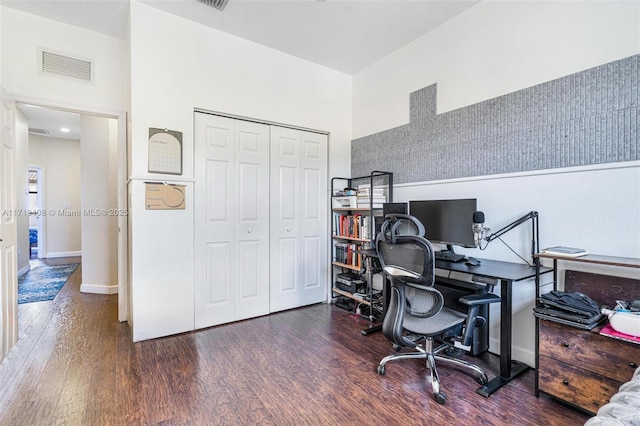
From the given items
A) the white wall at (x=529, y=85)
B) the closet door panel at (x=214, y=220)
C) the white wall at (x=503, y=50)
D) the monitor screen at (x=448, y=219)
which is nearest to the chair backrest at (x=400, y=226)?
the monitor screen at (x=448, y=219)

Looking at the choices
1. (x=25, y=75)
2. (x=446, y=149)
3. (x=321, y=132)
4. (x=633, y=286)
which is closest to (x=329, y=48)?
(x=321, y=132)

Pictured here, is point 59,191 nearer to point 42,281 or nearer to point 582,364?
point 42,281

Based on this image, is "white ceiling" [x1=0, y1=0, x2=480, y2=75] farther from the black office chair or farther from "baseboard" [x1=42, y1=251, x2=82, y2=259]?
"baseboard" [x1=42, y1=251, x2=82, y2=259]

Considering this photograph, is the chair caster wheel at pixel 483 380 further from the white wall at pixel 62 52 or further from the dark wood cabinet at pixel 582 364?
the white wall at pixel 62 52

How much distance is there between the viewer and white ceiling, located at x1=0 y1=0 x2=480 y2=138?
2.51 metres

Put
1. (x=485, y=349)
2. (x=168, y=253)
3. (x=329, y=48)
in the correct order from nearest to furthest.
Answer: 1. (x=485, y=349)
2. (x=168, y=253)
3. (x=329, y=48)

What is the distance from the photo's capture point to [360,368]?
85.3 inches

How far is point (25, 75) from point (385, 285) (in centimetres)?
361

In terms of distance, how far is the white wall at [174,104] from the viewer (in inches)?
100

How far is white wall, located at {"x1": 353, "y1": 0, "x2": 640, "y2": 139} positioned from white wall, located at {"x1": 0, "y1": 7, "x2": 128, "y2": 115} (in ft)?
8.98

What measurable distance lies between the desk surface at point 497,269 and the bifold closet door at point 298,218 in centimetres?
160

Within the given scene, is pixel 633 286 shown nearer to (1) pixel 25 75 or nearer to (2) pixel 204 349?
(2) pixel 204 349

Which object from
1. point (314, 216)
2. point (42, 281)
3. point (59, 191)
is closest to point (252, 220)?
point (314, 216)

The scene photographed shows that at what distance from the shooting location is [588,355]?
1.61 m
